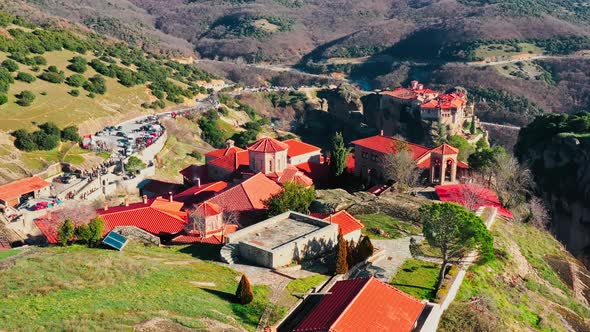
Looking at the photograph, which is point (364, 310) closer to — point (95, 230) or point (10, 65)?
point (95, 230)

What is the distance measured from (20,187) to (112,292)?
93.2 feet

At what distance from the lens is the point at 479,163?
157ft

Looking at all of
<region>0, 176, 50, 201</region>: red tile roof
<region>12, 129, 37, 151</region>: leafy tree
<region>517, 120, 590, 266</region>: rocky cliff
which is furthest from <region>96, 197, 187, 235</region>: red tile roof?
<region>517, 120, 590, 266</region>: rocky cliff

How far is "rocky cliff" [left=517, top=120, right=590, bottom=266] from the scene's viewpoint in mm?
55469

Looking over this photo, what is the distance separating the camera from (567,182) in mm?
59188

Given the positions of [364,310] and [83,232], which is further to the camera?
[83,232]

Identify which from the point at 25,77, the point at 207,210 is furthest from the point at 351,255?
the point at 25,77

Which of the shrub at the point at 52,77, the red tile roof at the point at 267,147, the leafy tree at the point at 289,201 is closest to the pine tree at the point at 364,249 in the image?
the leafy tree at the point at 289,201

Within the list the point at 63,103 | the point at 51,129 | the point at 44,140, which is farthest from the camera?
the point at 63,103

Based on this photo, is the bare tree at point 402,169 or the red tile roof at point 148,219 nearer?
the red tile roof at point 148,219

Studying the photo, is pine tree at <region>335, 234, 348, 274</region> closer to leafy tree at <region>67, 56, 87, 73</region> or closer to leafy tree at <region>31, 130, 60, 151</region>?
leafy tree at <region>31, 130, 60, 151</region>

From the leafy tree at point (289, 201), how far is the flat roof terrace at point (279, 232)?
2.97 metres

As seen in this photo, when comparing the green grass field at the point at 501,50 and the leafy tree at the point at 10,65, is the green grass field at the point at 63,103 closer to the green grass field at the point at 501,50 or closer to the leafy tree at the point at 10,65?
the leafy tree at the point at 10,65

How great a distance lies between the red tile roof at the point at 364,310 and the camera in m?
19.0
